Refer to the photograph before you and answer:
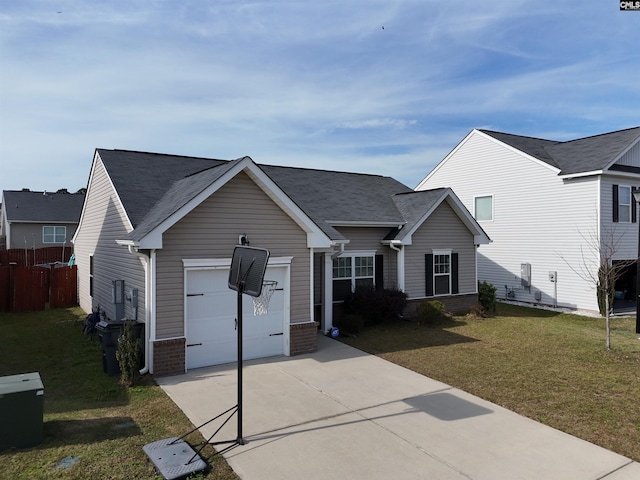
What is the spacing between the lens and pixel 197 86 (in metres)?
13.5

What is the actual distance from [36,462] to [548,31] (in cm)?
1407

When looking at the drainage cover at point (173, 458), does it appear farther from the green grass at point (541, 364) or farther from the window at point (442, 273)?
the window at point (442, 273)

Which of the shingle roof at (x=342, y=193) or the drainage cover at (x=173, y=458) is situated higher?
the shingle roof at (x=342, y=193)

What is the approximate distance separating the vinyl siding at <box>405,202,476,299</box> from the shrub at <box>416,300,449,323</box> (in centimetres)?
82

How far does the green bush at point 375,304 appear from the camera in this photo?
14.1 m

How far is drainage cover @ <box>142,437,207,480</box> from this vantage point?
5.09 m

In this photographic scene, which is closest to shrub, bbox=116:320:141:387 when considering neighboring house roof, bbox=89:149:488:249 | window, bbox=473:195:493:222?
neighboring house roof, bbox=89:149:488:249

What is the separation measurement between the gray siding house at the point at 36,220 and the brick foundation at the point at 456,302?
3080cm

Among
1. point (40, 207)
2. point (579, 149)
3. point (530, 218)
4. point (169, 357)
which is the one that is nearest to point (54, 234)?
point (40, 207)

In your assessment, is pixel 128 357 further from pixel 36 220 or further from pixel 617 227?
pixel 36 220

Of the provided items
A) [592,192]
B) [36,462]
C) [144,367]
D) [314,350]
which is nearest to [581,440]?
[314,350]

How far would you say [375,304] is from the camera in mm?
14109

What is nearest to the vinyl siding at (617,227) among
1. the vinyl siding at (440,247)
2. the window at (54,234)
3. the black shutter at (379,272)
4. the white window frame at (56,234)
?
the vinyl siding at (440,247)

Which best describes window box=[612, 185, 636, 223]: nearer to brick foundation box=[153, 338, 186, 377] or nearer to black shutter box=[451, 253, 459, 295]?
black shutter box=[451, 253, 459, 295]
